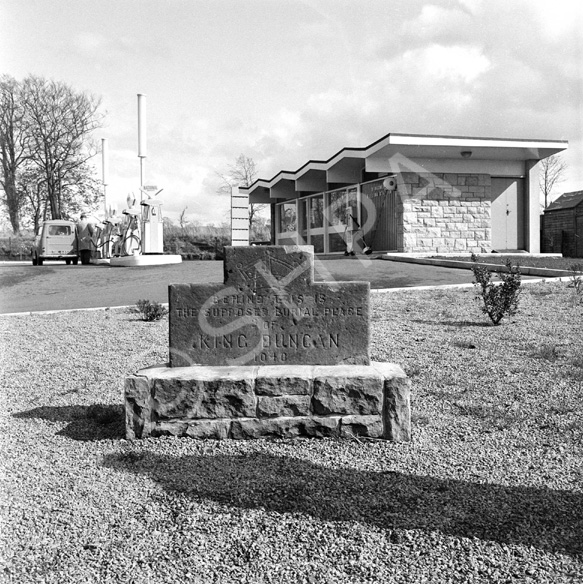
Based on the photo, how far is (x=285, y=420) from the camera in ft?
12.9

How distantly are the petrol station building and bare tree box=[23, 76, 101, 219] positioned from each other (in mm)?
14843

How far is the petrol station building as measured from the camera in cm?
2009

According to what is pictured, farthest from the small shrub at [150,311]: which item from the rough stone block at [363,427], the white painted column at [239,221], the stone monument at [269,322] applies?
the rough stone block at [363,427]

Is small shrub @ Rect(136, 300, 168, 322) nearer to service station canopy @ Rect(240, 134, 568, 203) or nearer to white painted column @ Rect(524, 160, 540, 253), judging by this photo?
service station canopy @ Rect(240, 134, 568, 203)

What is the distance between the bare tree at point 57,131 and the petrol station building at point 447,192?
48.7ft

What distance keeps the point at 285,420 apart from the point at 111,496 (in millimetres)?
1276

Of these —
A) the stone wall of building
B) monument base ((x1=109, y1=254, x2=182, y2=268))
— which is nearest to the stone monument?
the stone wall of building

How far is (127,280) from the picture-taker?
16.1 meters

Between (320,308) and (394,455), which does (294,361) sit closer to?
(320,308)

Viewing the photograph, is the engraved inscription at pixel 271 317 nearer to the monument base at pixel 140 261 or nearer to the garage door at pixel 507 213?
the monument base at pixel 140 261

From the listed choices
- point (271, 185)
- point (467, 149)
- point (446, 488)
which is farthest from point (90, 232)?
point (446, 488)

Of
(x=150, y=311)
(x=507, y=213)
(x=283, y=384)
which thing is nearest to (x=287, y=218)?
(x=507, y=213)

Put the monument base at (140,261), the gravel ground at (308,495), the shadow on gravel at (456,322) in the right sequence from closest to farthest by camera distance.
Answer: the gravel ground at (308,495)
the shadow on gravel at (456,322)
the monument base at (140,261)

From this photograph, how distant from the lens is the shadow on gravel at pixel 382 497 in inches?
104
